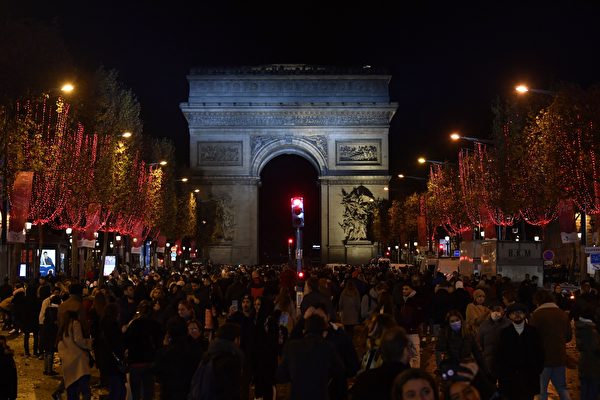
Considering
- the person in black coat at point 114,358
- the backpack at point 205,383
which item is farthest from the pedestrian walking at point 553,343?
the backpack at point 205,383

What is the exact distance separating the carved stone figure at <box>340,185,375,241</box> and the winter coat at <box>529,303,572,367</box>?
262 feet

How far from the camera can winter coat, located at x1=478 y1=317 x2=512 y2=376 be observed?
1405 cm

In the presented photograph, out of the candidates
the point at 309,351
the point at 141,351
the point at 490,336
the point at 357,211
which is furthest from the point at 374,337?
the point at 357,211

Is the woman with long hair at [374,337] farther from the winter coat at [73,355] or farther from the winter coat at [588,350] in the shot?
the winter coat at [73,355]

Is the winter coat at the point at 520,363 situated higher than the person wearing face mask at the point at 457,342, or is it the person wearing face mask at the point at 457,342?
the person wearing face mask at the point at 457,342

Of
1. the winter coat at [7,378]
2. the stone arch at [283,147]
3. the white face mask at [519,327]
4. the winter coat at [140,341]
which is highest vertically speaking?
the stone arch at [283,147]

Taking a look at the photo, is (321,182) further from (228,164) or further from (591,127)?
(591,127)

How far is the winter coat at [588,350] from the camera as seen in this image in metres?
14.2

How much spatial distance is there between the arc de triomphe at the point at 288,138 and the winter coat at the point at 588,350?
3182 inches

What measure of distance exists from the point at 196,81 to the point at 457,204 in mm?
35935

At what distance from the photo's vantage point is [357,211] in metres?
95.3

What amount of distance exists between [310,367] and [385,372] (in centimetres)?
215

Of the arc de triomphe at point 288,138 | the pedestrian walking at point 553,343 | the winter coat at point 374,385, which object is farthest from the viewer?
the arc de triomphe at point 288,138

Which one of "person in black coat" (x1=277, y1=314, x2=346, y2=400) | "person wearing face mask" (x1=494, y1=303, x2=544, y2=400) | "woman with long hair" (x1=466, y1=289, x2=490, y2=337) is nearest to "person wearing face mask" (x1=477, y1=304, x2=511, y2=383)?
"person wearing face mask" (x1=494, y1=303, x2=544, y2=400)
